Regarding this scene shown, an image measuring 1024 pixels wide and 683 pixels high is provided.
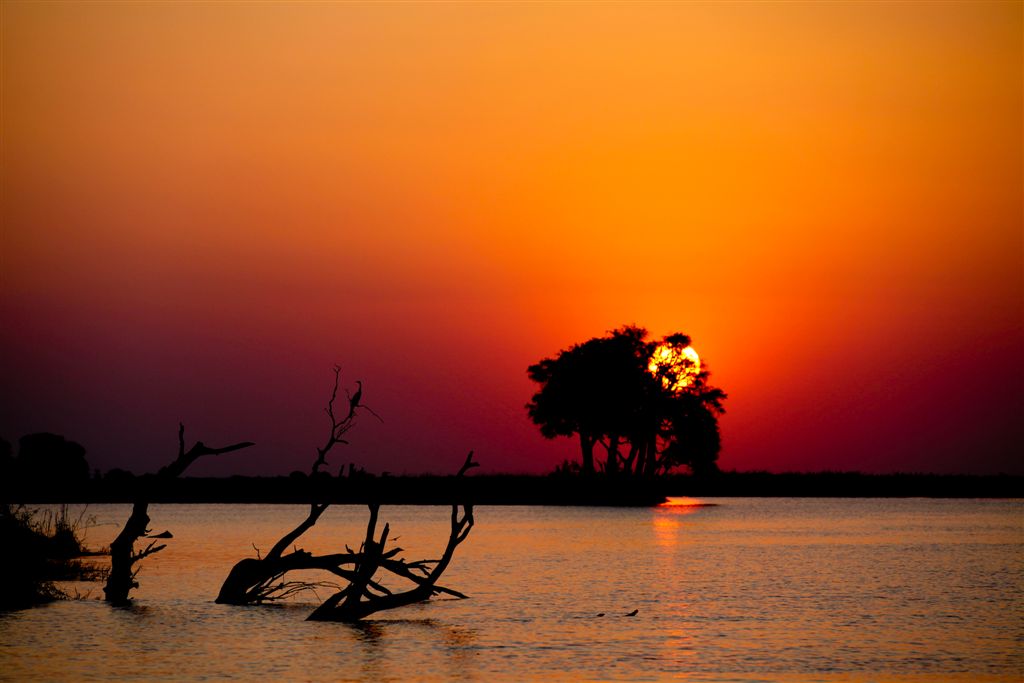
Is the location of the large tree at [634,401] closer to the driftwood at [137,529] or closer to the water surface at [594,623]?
the water surface at [594,623]

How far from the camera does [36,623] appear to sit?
116 feet

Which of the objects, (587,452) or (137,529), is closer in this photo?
(137,529)

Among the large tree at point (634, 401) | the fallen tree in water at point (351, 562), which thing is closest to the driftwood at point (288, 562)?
the fallen tree in water at point (351, 562)

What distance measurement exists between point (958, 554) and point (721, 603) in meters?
29.4

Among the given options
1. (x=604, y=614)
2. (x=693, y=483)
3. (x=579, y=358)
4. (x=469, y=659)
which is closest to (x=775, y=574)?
(x=604, y=614)

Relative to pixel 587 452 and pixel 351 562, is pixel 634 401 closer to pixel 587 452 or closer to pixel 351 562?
pixel 587 452

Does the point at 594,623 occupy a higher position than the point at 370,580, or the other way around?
the point at 370,580

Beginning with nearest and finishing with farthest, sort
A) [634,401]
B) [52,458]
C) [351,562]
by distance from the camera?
[351,562] → [634,401] → [52,458]

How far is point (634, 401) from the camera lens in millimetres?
119500

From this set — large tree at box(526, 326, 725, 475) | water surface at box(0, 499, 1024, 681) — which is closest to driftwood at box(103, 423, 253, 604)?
water surface at box(0, 499, 1024, 681)

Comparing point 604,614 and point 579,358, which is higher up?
point 579,358

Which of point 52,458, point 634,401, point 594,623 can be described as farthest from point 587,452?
point 594,623

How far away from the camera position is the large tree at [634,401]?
120 meters

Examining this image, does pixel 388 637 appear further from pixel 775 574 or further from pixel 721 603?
pixel 775 574
